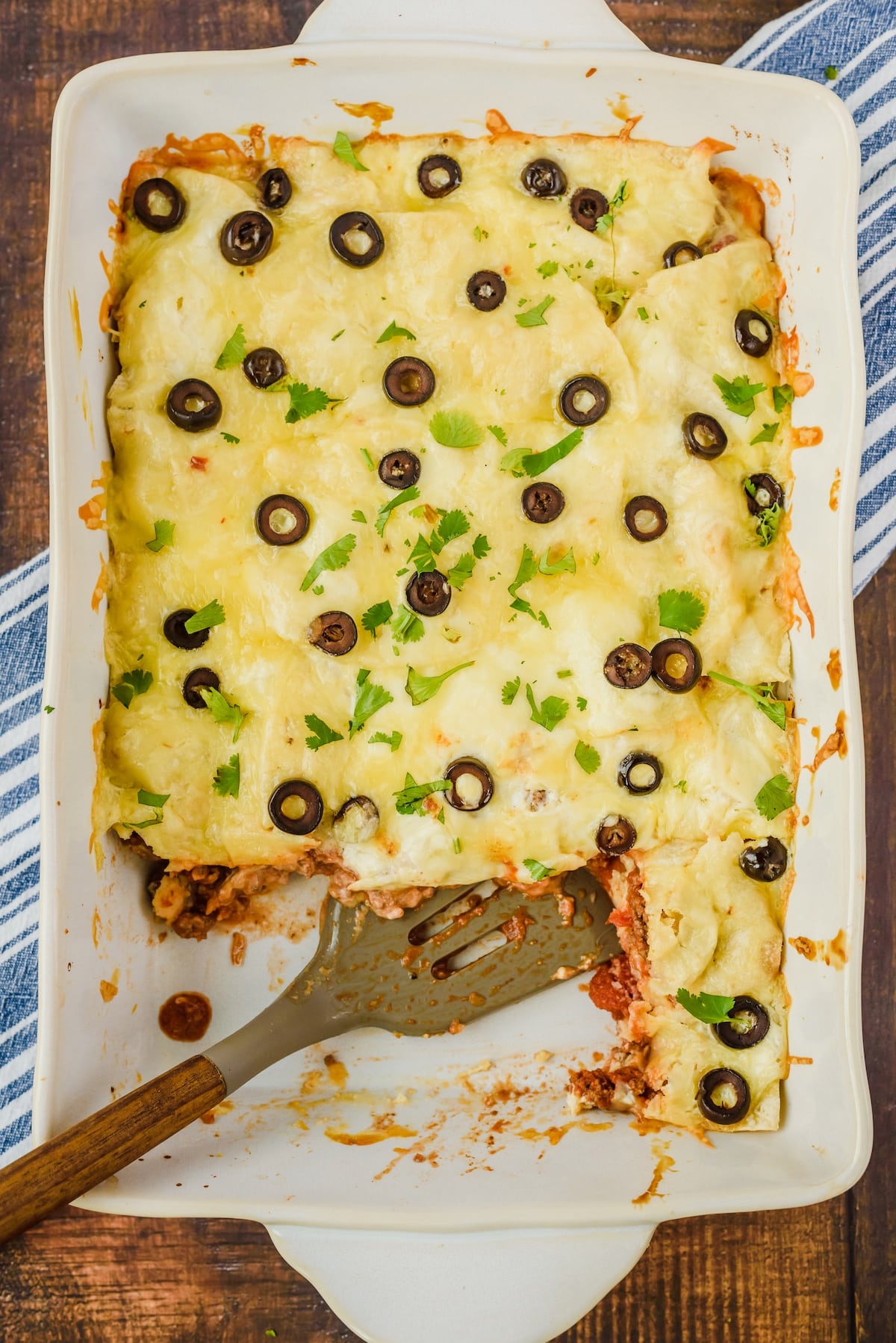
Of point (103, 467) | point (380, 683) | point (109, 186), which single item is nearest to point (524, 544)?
point (380, 683)

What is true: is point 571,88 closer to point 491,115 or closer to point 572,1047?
point 491,115

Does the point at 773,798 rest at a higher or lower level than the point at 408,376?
lower

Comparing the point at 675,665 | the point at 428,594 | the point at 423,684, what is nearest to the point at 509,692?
the point at 423,684

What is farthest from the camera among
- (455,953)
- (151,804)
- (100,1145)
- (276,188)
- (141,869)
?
(455,953)

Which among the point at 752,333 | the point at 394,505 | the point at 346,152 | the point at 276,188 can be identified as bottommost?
the point at 394,505

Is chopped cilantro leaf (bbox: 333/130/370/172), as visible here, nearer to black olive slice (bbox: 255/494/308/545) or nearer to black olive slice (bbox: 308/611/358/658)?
black olive slice (bbox: 255/494/308/545)

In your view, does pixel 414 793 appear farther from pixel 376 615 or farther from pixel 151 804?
pixel 151 804
